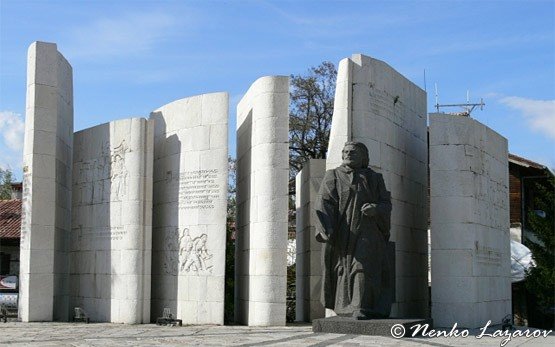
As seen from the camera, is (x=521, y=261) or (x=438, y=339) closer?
(x=438, y=339)

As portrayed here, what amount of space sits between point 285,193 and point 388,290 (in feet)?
10.5

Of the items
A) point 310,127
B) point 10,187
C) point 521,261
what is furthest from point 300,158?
point 10,187

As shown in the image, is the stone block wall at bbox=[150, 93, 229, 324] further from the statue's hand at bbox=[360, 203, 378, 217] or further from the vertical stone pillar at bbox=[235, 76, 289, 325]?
the statue's hand at bbox=[360, 203, 378, 217]

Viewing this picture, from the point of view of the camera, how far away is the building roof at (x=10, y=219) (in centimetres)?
2883

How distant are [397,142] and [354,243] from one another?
4.25 meters

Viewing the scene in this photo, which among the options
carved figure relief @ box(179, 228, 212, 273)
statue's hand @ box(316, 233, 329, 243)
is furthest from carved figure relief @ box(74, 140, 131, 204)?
statue's hand @ box(316, 233, 329, 243)

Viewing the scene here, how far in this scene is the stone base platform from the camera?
41.7 feet

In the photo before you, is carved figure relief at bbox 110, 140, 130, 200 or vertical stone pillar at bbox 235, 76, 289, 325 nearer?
vertical stone pillar at bbox 235, 76, 289, 325

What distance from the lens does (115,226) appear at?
17.5 m

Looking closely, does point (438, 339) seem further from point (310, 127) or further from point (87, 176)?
point (310, 127)

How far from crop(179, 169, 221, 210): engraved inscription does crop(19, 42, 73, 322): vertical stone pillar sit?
301 centimetres

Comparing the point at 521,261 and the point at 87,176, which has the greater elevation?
the point at 87,176

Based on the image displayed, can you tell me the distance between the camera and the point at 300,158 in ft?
104

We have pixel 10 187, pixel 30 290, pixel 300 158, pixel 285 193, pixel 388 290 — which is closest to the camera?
pixel 388 290
